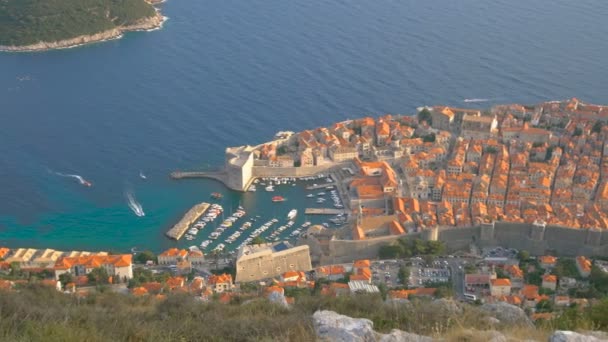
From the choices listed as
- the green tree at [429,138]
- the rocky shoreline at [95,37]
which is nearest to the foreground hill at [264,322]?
the green tree at [429,138]

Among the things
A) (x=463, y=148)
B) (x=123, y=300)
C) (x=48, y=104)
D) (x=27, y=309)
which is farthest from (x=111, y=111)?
(x=27, y=309)

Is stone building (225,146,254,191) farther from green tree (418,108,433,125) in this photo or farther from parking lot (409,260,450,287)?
parking lot (409,260,450,287)

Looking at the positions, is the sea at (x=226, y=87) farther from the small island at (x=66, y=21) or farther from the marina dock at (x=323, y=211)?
the small island at (x=66, y=21)

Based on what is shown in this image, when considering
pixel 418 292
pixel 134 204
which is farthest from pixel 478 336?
pixel 134 204

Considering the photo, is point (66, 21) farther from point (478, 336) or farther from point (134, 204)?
point (478, 336)

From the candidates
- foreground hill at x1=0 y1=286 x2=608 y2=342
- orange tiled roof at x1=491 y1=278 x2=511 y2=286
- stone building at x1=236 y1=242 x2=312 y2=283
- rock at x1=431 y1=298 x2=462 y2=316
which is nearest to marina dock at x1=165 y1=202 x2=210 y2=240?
stone building at x1=236 y1=242 x2=312 y2=283
